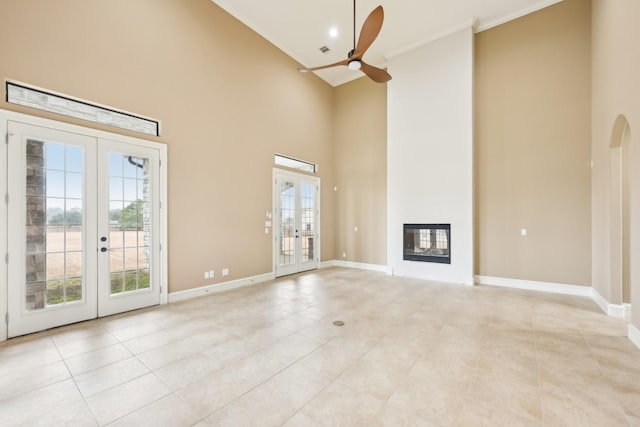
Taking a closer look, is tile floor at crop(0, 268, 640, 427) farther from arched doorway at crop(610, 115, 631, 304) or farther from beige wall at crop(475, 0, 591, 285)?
beige wall at crop(475, 0, 591, 285)

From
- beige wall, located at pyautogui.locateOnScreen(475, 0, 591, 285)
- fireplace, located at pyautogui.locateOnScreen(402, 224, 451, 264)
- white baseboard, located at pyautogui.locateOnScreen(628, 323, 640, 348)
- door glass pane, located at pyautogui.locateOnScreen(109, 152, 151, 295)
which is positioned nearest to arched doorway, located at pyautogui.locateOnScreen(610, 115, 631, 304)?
white baseboard, located at pyautogui.locateOnScreen(628, 323, 640, 348)

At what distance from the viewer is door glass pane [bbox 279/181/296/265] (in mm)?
6637

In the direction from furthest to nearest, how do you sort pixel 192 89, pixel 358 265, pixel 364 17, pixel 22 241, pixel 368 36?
pixel 358 265, pixel 364 17, pixel 192 89, pixel 368 36, pixel 22 241

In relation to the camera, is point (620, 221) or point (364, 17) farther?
point (364, 17)

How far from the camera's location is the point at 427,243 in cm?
637

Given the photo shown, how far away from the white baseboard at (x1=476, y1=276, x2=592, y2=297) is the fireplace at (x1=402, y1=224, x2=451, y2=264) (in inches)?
34.4

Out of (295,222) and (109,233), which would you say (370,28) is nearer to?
(295,222)

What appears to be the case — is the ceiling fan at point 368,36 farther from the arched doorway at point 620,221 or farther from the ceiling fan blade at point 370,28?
the arched doorway at point 620,221

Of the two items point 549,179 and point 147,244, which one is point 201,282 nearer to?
point 147,244

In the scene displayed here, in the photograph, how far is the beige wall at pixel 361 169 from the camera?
7449mm

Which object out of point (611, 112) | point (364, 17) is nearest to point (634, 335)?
point (611, 112)

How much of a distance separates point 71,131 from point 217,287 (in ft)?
10.7

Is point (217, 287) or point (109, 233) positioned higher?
point (109, 233)

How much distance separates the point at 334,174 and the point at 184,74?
477 cm
